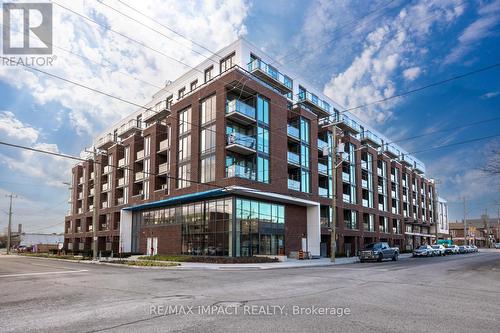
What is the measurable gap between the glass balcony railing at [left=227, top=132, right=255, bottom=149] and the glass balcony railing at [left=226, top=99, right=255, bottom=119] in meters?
1.96

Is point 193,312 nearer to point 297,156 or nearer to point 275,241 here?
point 275,241

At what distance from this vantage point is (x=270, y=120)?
36469 mm

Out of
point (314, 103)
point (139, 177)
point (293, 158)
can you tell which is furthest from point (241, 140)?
point (139, 177)

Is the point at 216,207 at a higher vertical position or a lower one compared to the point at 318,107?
lower

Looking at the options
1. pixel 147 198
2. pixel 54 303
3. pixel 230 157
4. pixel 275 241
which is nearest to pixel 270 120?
pixel 230 157

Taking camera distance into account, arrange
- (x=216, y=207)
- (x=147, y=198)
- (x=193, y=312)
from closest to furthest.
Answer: (x=193, y=312), (x=216, y=207), (x=147, y=198)

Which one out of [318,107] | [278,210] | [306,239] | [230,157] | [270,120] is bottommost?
[306,239]

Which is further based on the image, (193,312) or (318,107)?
(318,107)

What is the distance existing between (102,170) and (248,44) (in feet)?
121

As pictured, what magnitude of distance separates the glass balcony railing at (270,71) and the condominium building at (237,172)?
0.12m

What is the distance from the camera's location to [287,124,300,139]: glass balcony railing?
39522 mm

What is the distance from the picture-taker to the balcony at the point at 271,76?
122 feet

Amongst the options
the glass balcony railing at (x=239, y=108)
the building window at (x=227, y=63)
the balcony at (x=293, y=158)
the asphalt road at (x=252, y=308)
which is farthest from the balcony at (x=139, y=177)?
the asphalt road at (x=252, y=308)

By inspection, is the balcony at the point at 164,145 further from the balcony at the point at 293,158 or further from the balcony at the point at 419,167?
the balcony at the point at 419,167
